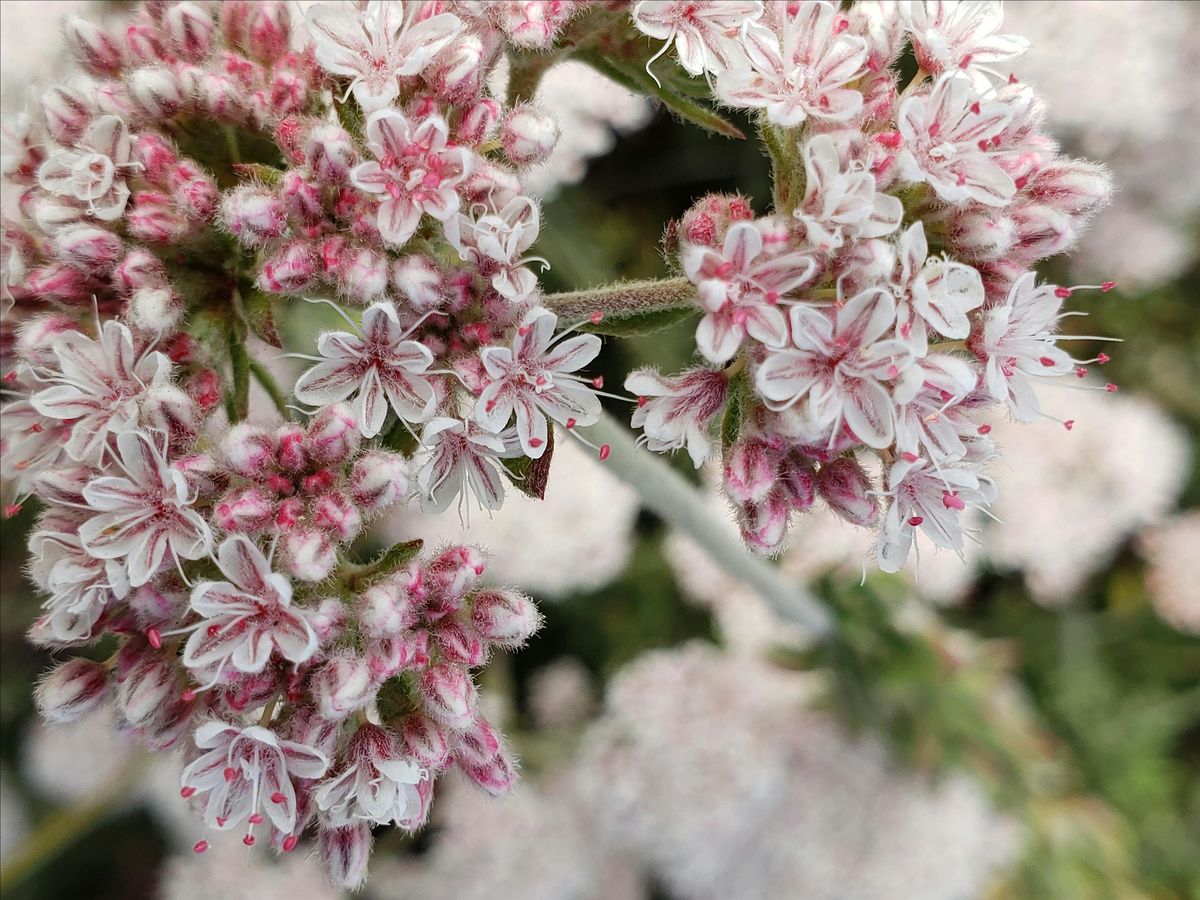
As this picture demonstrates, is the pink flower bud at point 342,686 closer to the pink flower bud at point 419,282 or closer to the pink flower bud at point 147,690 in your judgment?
the pink flower bud at point 147,690

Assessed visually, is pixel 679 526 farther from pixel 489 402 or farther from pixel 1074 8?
pixel 1074 8

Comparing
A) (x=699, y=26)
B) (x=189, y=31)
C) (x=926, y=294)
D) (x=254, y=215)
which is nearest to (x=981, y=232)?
(x=926, y=294)

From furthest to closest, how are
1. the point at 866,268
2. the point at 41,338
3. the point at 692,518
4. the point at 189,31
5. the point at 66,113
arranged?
the point at 692,518 < the point at 189,31 < the point at 66,113 < the point at 41,338 < the point at 866,268

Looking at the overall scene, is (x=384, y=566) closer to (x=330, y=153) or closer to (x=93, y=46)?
(x=330, y=153)

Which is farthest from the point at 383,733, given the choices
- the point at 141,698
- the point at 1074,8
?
the point at 1074,8

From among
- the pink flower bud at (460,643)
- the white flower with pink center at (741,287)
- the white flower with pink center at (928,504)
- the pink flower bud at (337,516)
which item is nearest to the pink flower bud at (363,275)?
the pink flower bud at (337,516)

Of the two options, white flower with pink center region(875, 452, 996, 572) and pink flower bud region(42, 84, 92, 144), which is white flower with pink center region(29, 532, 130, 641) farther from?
white flower with pink center region(875, 452, 996, 572)
